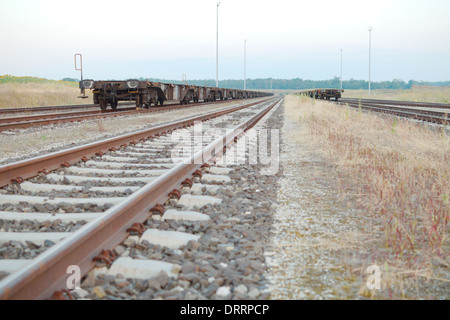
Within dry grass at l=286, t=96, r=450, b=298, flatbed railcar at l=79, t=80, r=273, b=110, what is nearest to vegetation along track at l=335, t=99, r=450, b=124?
dry grass at l=286, t=96, r=450, b=298

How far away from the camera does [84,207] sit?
367 centimetres

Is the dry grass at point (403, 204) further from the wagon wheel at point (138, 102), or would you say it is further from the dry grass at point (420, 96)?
the dry grass at point (420, 96)

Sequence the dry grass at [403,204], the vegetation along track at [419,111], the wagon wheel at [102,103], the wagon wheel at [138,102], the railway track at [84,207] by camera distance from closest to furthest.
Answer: the railway track at [84,207] < the dry grass at [403,204] < the vegetation along track at [419,111] < the wagon wheel at [138,102] < the wagon wheel at [102,103]

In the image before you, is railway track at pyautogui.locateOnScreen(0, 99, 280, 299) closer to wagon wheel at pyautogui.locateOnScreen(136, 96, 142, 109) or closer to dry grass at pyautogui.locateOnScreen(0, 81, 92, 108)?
wagon wheel at pyautogui.locateOnScreen(136, 96, 142, 109)

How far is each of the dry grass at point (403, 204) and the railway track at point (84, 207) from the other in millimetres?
1436

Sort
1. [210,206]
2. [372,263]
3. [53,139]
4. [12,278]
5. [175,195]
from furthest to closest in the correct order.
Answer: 1. [53,139]
2. [175,195]
3. [210,206]
4. [372,263]
5. [12,278]

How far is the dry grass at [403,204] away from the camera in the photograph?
102 inches

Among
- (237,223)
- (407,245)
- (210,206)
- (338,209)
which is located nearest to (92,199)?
(210,206)

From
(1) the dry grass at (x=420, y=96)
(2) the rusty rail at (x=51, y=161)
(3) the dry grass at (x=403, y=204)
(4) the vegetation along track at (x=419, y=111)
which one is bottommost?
(3) the dry grass at (x=403, y=204)

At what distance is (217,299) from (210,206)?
161cm

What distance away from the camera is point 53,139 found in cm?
898

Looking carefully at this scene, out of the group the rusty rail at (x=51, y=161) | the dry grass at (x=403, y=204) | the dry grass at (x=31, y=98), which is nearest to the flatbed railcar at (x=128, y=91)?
the dry grass at (x=31, y=98)

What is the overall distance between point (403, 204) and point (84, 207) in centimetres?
315

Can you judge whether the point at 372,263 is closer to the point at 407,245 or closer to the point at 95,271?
the point at 407,245
